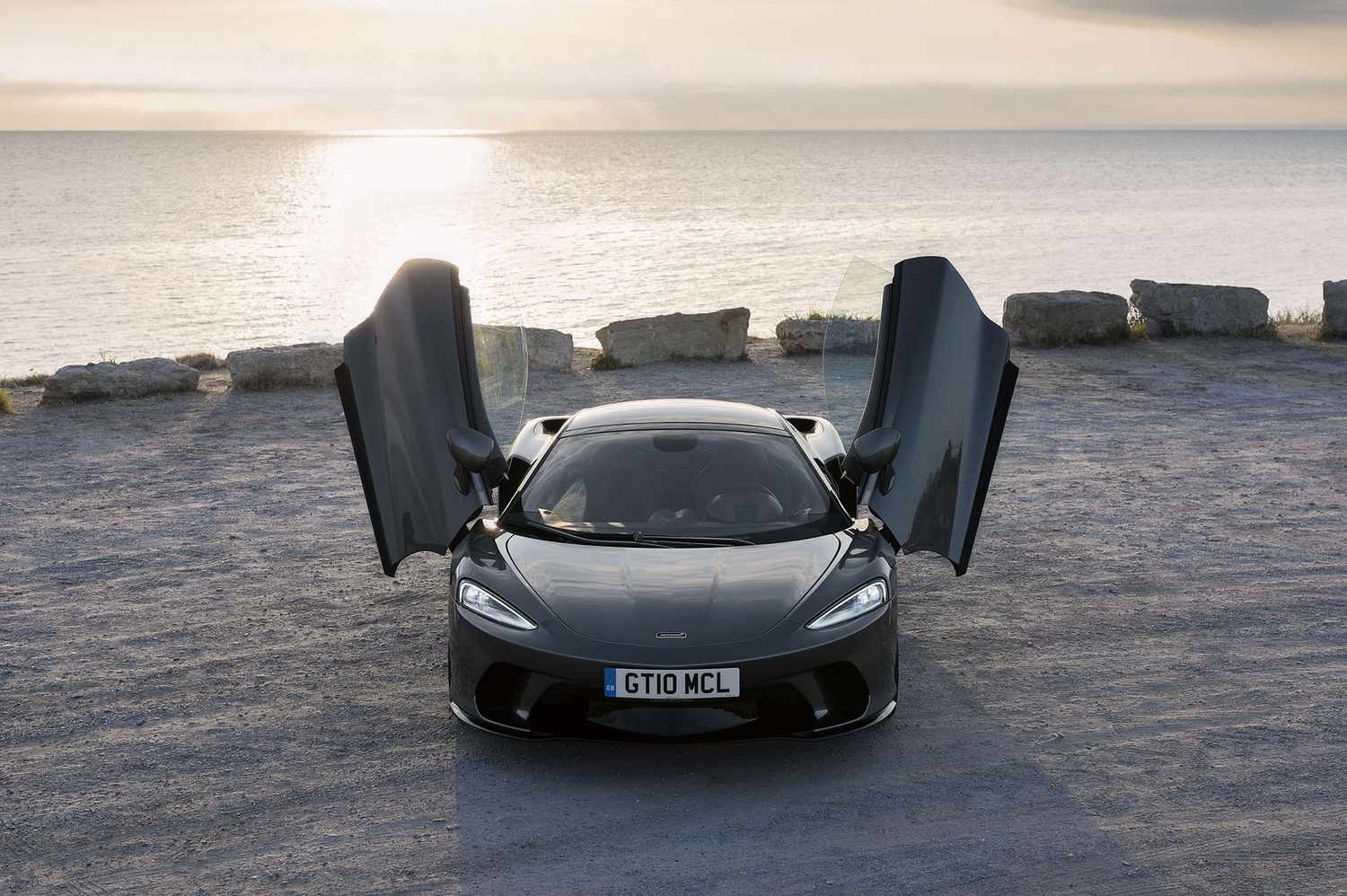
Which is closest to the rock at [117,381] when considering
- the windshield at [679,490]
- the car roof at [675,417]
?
the car roof at [675,417]

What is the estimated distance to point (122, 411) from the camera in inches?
543

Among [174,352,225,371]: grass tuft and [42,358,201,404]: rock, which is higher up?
[42,358,201,404]: rock

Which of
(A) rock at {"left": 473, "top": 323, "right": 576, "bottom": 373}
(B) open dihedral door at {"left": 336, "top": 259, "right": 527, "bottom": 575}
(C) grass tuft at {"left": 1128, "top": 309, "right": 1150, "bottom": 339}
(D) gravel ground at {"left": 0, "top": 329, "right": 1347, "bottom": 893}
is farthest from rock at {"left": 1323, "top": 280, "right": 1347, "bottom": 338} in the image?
(B) open dihedral door at {"left": 336, "top": 259, "right": 527, "bottom": 575}

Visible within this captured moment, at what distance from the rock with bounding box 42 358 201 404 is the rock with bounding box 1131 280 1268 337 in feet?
44.0

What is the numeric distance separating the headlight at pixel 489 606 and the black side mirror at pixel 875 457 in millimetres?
2134

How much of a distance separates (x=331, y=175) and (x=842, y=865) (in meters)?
142

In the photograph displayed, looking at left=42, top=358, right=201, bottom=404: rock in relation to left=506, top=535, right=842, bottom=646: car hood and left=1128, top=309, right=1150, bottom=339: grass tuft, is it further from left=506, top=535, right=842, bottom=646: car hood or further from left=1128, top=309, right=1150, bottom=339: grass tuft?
left=1128, top=309, right=1150, bottom=339: grass tuft

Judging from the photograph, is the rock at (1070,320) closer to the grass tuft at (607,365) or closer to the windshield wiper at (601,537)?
the grass tuft at (607,365)

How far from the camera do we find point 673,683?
477cm

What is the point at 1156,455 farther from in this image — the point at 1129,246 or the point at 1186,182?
the point at 1186,182

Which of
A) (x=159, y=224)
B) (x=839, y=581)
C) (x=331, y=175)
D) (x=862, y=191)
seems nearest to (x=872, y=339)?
(x=839, y=581)

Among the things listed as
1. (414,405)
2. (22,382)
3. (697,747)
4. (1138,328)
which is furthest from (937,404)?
(22,382)

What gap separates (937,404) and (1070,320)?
39.4ft

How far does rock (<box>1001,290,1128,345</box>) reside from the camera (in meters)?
17.7
